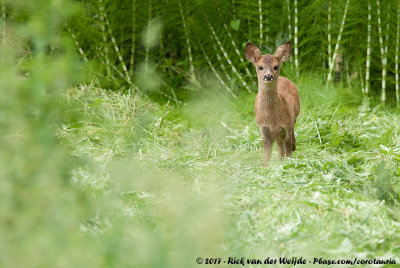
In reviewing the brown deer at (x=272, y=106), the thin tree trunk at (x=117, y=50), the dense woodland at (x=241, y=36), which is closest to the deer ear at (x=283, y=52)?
the brown deer at (x=272, y=106)

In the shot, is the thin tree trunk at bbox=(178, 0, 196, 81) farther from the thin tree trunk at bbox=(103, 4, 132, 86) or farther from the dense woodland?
the thin tree trunk at bbox=(103, 4, 132, 86)

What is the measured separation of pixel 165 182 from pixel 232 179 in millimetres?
514

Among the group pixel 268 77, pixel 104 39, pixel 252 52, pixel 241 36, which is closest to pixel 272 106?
pixel 268 77

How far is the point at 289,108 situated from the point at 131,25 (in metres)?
3.43

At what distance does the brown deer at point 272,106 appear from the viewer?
3984mm

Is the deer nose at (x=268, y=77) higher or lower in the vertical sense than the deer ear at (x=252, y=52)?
lower

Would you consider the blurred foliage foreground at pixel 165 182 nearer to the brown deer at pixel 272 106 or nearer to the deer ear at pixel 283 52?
the brown deer at pixel 272 106

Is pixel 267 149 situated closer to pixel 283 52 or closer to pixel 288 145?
pixel 288 145

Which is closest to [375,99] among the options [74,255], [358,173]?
[358,173]

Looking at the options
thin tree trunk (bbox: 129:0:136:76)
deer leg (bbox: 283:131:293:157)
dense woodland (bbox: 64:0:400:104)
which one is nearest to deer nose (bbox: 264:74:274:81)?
deer leg (bbox: 283:131:293:157)

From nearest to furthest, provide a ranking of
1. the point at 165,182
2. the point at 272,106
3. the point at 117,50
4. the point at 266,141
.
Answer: the point at 165,182 < the point at 272,106 < the point at 266,141 < the point at 117,50

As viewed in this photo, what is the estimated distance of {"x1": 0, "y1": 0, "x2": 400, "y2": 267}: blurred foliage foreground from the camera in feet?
6.89

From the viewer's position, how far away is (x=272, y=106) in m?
4.00

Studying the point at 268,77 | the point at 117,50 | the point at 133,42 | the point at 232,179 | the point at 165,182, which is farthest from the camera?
the point at 133,42
